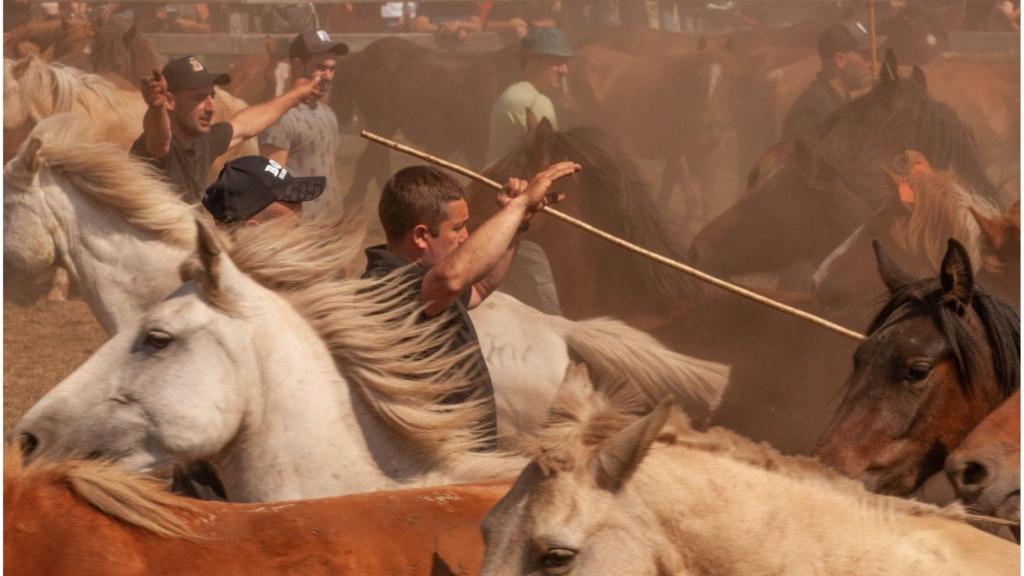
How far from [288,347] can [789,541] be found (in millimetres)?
1477

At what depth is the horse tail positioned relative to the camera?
446 centimetres

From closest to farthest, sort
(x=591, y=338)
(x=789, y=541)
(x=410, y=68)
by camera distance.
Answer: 1. (x=789, y=541)
2. (x=591, y=338)
3. (x=410, y=68)

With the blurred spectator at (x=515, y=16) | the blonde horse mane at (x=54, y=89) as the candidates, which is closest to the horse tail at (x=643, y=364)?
the blonde horse mane at (x=54, y=89)

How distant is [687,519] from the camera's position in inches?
95.9

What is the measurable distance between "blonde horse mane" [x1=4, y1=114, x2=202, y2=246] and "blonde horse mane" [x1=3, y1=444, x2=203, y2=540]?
1781 mm

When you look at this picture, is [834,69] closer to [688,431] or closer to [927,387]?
[927,387]

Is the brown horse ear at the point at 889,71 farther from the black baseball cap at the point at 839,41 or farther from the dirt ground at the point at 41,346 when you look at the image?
the dirt ground at the point at 41,346

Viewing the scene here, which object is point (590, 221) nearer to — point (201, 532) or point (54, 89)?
point (201, 532)

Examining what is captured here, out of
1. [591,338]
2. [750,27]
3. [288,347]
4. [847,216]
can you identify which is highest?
[288,347]

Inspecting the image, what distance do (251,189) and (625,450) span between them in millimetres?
2033

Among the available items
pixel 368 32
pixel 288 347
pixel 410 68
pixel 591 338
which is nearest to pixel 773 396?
pixel 591 338

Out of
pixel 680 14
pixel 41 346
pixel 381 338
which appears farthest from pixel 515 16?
pixel 381 338

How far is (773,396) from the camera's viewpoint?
5.22 meters

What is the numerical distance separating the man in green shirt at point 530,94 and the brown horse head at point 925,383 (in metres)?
5.65
